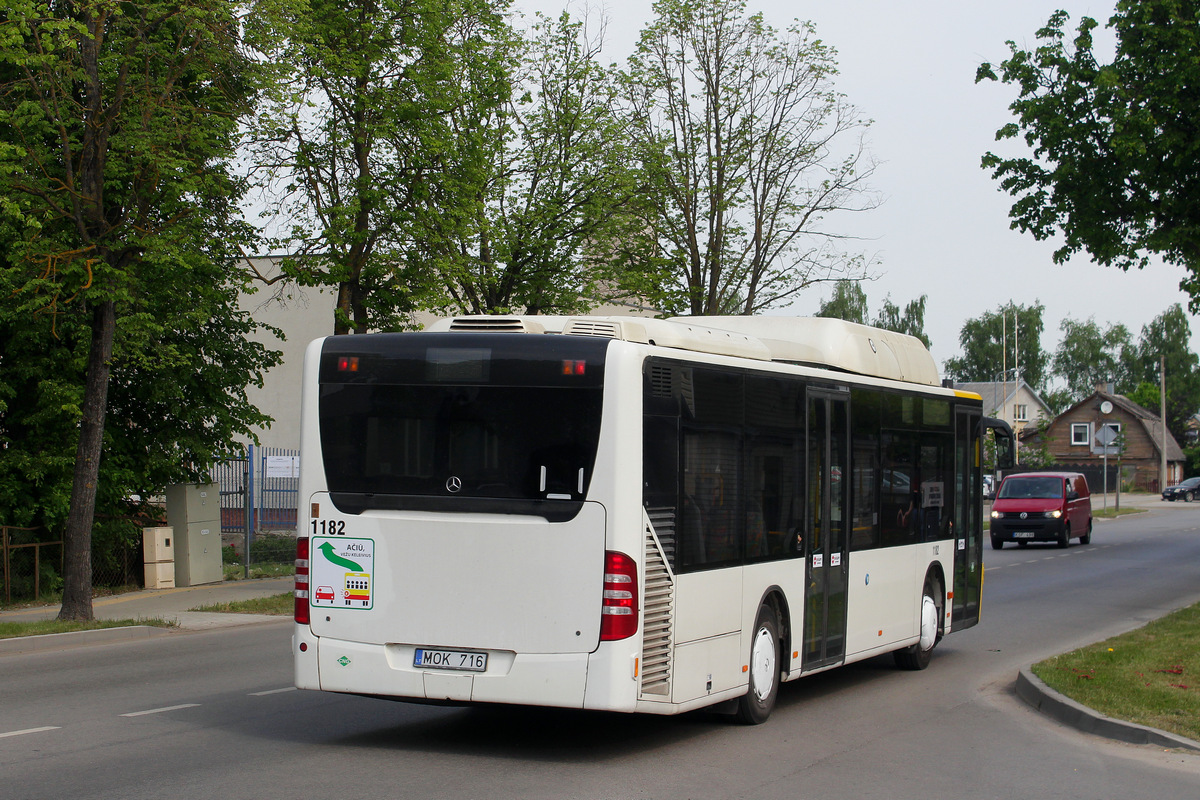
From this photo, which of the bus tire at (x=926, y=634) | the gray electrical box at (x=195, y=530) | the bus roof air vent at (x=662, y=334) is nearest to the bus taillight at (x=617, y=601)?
the bus roof air vent at (x=662, y=334)

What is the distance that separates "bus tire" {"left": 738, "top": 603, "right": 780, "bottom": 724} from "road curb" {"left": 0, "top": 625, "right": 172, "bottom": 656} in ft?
30.1

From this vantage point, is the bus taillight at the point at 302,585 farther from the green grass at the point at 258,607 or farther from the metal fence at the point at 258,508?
the metal fence at the point at 258,508

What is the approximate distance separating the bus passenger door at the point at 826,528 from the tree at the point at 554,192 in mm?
14530

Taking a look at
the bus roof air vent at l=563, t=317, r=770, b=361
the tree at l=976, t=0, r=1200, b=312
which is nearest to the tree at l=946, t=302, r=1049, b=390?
the tree at l=976, t=0, r=1200, b=312

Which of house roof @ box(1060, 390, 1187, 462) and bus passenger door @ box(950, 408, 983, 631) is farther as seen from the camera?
house roof @ box(1060, 390, 1187, 462)

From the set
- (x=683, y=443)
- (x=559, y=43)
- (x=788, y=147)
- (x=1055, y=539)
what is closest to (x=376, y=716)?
(x=683, y=443)

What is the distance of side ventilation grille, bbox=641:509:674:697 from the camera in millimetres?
7949

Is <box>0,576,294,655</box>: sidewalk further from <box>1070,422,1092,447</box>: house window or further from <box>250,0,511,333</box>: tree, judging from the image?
<box>1070,422,1092,447</box>: house window

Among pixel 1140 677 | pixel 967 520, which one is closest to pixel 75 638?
pixel 967 520

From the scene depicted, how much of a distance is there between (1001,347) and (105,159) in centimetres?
11853

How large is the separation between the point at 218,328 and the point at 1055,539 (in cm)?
2352

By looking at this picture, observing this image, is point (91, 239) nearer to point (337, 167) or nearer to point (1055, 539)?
point (337, 167)

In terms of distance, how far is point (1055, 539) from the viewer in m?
35.0

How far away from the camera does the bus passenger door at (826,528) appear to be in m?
10.5
